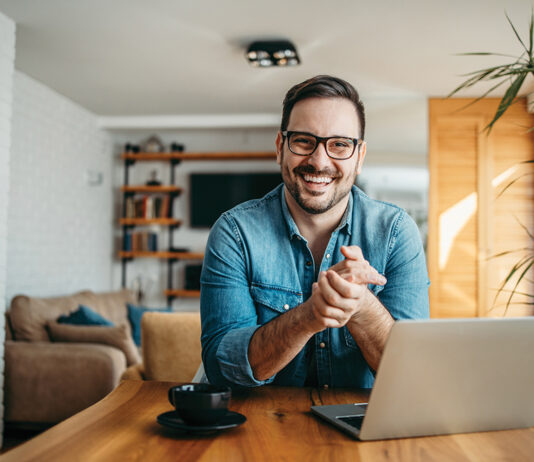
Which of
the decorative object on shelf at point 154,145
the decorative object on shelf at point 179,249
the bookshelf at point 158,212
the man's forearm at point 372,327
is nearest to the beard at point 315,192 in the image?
the man's forearm at point 372,327

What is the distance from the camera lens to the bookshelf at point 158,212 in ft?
19.4

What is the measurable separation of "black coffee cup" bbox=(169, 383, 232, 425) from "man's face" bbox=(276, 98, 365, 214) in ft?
2.15

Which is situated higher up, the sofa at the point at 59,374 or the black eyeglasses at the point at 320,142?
the black eyeglasses at the point at 320,142

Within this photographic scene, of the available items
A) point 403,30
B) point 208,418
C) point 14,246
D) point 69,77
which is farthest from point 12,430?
point 403,30

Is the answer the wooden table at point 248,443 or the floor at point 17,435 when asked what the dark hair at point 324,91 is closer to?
the wooden table at point 248,443

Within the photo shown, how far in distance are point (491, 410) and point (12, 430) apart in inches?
136

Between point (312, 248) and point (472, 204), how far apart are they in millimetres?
3846

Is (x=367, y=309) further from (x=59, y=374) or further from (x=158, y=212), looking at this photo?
(x=158, y=212)

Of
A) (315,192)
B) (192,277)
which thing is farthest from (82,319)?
(315,192)

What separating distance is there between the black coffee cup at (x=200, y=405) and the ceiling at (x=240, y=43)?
2.62 meters

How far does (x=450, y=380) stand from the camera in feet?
2.70

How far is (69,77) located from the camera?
4480mm

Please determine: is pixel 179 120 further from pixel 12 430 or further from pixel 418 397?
pixel 418 397

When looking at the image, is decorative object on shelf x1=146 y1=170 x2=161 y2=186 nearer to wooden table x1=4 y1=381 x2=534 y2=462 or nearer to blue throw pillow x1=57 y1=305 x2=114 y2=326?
blue throw pillow x1=57 y1=305 x2=114 y2=326
